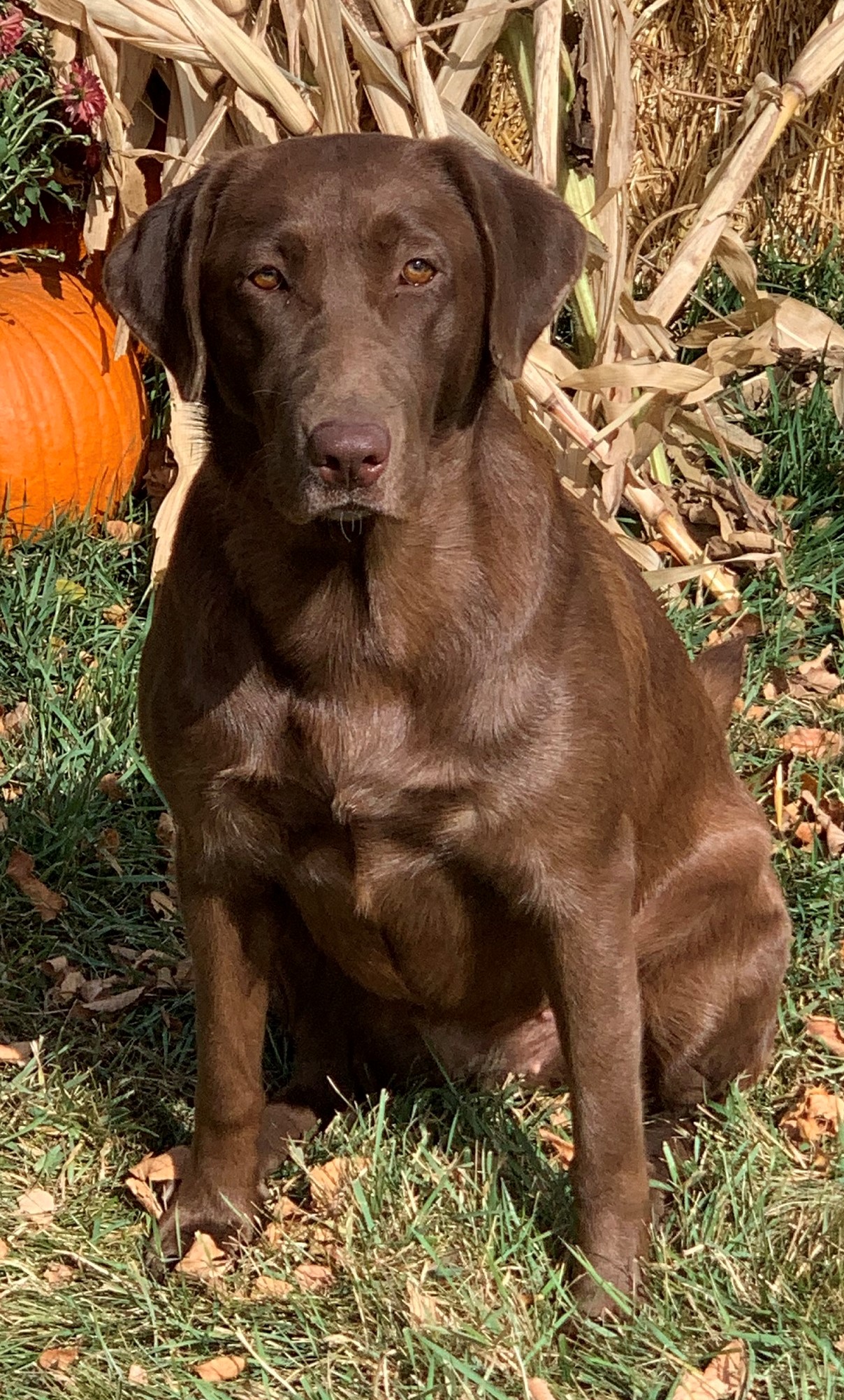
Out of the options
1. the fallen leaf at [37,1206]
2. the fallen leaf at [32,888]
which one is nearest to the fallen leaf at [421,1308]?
the fallen leaf at [37,1206]

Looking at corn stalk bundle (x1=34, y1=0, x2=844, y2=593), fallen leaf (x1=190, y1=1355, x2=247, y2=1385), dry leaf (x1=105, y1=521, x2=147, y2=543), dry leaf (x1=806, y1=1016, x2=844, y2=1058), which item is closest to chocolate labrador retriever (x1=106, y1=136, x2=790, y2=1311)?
fallen leaf (x1=190, y1=1355, x2=247, y2=1385)

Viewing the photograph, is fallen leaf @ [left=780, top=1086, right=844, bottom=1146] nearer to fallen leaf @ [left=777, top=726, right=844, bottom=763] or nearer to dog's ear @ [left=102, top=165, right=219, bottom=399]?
fallen leaf @ [left=777, top=726, right=844, bottom=763]

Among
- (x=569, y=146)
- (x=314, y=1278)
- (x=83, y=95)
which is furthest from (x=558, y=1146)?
(x=83, y=95)

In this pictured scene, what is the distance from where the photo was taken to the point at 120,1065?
3.88 meters

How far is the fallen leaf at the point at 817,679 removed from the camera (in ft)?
15.9

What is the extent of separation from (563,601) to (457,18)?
2594mm

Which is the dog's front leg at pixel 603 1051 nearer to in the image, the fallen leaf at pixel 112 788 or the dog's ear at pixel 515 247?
the dog's ear at pixel 515 247

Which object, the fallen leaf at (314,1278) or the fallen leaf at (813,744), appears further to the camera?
the fallen leaf at (813,744)

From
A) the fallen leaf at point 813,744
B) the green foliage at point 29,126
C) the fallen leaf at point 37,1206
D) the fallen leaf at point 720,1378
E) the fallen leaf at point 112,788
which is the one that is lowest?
the fallen leaf at point 112,788

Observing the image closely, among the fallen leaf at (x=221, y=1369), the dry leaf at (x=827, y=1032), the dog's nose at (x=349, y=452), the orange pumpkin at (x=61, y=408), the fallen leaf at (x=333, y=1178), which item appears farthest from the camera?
the orange pumpkin at (x=61, y=408)

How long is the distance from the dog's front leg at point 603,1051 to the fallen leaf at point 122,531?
279cm

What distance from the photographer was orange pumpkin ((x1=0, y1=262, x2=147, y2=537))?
5.30m

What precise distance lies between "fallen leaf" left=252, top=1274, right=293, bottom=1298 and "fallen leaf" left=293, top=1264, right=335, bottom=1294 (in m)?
0.02

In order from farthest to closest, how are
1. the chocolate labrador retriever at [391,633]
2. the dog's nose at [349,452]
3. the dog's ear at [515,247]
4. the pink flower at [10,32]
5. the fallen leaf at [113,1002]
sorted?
the pink flower at [10,32]
the fallen leaf at [113,1002]
the dog's ear at [515,247]
the chocolate labrador retriever at [391,633]
the dog's nose at [349,452]
